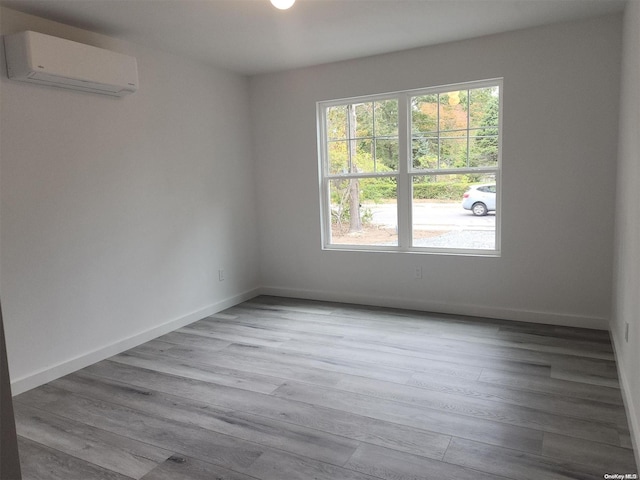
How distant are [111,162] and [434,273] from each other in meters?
3.03

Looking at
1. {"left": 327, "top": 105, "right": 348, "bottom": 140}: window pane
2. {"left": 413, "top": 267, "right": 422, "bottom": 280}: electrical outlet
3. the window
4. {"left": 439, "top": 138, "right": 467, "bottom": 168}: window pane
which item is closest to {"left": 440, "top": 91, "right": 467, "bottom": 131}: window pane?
the window

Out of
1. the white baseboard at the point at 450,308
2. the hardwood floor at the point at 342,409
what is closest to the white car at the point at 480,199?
the white baseboard at the point at 450,308

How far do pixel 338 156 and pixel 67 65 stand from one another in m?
2.66

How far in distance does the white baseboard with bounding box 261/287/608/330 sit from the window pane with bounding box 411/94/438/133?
1685mm

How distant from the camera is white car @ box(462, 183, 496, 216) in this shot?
13.6 feet

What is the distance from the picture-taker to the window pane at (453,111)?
418 cm

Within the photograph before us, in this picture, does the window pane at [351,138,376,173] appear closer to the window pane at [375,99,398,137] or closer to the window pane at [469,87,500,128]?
the window pane at [375,99,398,137]

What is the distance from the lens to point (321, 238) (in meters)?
4.97

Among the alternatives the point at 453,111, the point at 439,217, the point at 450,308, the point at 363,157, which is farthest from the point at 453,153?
the point at 450,308

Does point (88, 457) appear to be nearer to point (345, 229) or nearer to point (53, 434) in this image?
point (53, 434)

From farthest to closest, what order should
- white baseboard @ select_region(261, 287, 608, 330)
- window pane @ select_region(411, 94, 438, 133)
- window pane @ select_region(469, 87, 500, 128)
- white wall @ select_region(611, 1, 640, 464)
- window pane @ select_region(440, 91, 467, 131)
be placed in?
window pane @ select_region(411, 94, 438, 133) → window pane @ select_region(440, 91, 467, 131) → window pane @ select_region(469, 87, 500, 128) → white baseboard @ select_region(261, 287, 608, 330) → white wall @ select_region(611, 1, 640, 464)

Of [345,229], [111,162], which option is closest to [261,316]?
[345,229]

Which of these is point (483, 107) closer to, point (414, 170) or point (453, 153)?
point (453, 153)

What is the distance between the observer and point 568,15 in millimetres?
3451
